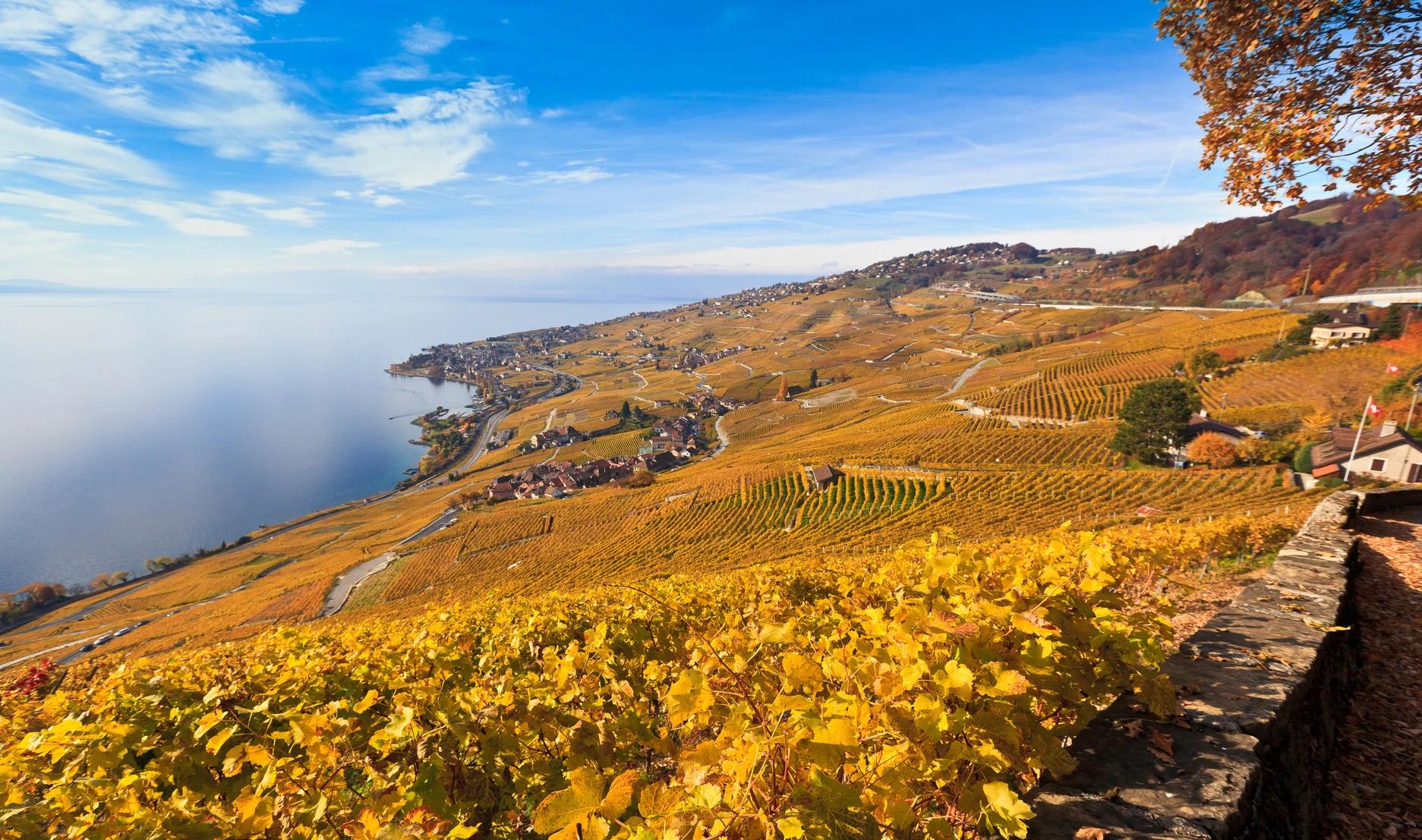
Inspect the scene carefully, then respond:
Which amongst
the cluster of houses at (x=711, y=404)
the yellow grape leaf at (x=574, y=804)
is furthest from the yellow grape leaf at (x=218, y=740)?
the cluster of houses at (x=711, y=404)

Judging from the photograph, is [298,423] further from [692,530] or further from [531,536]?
[692,530]

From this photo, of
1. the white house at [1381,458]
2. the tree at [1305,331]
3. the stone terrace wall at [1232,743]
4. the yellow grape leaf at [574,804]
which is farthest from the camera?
the tree at [1305,331]

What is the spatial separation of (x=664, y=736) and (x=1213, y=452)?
55401 millimetres

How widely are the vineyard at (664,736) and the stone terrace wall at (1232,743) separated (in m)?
0.16

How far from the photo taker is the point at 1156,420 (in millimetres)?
42875

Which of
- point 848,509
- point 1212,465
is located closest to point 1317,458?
point 1212,465

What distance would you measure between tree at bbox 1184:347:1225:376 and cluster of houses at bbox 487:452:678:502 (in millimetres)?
76570

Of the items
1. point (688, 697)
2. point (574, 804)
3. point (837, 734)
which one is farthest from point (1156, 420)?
point (574, 804)

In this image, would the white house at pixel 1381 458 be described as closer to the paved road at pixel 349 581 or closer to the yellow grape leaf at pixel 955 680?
the yellow grape leaf at pixel 955 680

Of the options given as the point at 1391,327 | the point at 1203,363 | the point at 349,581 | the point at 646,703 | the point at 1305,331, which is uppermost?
the point at 646,703

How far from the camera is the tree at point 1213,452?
41.2 metres

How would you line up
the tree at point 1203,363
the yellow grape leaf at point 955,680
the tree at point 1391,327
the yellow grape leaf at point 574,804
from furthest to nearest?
the tree at point 1203,363 < the tree at point 1391,327 < the yellow grape leaf at point 955,680 < the yellow grape leaf at point 574,804

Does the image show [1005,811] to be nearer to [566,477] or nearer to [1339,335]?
[566,477]

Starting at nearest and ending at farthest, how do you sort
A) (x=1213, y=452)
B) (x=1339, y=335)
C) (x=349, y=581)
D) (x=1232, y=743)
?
(x=1232, y=743) < (x=1213, y=452) < (x=349, y=581) < (x=1339, y=335)
